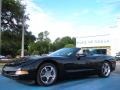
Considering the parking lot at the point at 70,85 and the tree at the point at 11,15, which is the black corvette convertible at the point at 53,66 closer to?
the parking lot at the point at 70,85

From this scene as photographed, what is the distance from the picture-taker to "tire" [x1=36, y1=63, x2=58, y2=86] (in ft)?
25.8

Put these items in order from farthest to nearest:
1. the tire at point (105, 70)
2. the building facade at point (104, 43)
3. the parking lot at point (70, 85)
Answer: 1. the building facade at point (104, 43)
2. the tire at point (105, 70)
3. the parking lot at point (70, 85)

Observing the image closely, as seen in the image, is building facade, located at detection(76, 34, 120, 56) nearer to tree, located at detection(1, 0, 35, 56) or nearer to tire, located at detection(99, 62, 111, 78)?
tree, located at detection(1, 0, 35, 56)

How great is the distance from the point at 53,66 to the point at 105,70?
7.45 feet

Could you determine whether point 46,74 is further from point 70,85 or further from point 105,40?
point 105,40

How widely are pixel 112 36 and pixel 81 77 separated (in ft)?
210

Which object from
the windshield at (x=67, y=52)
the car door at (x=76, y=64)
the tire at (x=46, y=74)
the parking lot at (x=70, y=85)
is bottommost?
the parking lot at (x=70, y=85)

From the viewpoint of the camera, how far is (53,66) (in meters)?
8.20

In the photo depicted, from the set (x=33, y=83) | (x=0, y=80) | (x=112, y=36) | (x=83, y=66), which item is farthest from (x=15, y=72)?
(x=112, y=36)

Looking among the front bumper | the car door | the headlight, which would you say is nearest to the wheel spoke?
the car door

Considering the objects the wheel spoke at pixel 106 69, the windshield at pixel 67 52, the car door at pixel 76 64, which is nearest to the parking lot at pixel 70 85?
the car door at pixel 76 64

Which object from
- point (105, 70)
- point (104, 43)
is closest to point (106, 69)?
point (105, 70)

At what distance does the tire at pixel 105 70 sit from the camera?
9.65 meters

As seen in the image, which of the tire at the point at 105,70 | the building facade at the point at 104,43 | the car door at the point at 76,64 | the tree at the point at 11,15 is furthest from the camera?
the building facade at the point at 104,43
